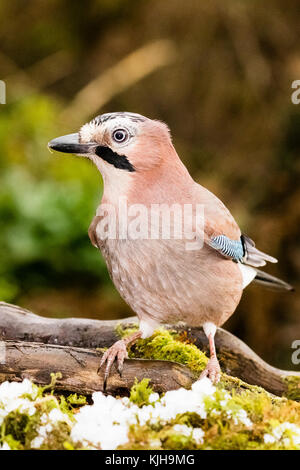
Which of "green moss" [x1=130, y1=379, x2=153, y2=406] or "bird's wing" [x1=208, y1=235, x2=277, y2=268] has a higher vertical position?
"bird's wing" [x1=208, y1=235, x2=277, y2=268]

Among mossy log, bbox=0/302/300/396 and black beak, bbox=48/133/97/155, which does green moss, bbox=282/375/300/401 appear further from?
black beak, bbox=48/133/97/155

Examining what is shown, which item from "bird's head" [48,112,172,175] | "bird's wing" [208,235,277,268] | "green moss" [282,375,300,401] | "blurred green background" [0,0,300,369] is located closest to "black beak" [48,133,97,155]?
"bird's head" [48,112,172,175]

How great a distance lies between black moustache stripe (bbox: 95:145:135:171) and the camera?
9.00 feet

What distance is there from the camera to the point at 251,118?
788 cm

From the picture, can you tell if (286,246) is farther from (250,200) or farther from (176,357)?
→ (176,357)

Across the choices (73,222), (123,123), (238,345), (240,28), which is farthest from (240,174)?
(123,123)

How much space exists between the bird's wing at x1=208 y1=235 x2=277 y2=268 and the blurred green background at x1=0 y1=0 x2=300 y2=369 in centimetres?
239

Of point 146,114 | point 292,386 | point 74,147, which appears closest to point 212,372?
point 292,386

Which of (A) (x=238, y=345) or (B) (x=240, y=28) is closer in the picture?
(A) (x=238, y=345)

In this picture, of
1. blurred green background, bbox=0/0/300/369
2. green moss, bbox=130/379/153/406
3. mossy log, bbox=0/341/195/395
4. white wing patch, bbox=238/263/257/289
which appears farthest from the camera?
blurred green background, bbox=0/0/300/369

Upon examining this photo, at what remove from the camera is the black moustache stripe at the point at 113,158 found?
2744 millimetres

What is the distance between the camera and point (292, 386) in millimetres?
3236

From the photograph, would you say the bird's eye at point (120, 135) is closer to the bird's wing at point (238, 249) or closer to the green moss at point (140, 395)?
the bird's wing at point (238, 249)
